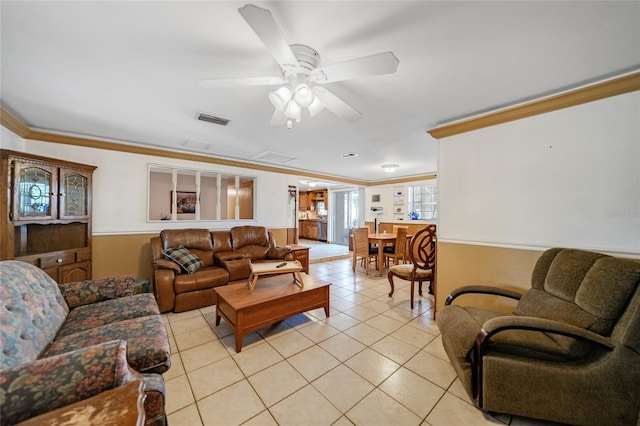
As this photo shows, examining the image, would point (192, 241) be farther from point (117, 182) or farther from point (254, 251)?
point (117, 182)

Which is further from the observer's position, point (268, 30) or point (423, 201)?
point (423, 201)

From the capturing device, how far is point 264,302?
2258 millimetres

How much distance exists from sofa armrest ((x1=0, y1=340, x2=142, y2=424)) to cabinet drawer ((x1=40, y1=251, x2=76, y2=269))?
258 cm

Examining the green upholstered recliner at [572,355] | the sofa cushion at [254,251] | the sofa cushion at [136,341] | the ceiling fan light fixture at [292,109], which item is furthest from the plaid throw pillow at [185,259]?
the green upholstered recliner at [572,355]

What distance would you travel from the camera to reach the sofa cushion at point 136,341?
1.31m

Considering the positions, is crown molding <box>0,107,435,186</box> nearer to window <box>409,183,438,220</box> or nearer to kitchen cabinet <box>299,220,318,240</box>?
window <box>409,183,438,220</box>

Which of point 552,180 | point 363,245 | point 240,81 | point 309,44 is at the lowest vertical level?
point 363,245

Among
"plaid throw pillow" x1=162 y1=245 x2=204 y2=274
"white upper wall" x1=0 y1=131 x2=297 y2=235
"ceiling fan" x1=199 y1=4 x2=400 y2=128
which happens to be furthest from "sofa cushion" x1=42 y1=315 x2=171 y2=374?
"white upper wall" x1=0 y1=131 x2=297 y2=235

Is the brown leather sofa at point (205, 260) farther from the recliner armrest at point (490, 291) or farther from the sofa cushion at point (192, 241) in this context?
the recliner armrest at point (490, 291)

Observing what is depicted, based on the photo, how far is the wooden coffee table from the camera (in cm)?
216

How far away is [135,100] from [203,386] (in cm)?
265

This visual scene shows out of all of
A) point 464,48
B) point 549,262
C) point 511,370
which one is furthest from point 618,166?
point 511,370

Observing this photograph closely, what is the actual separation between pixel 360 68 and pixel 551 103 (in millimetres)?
2041

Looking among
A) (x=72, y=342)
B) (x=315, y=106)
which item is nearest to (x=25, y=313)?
(x=72, y=342)
